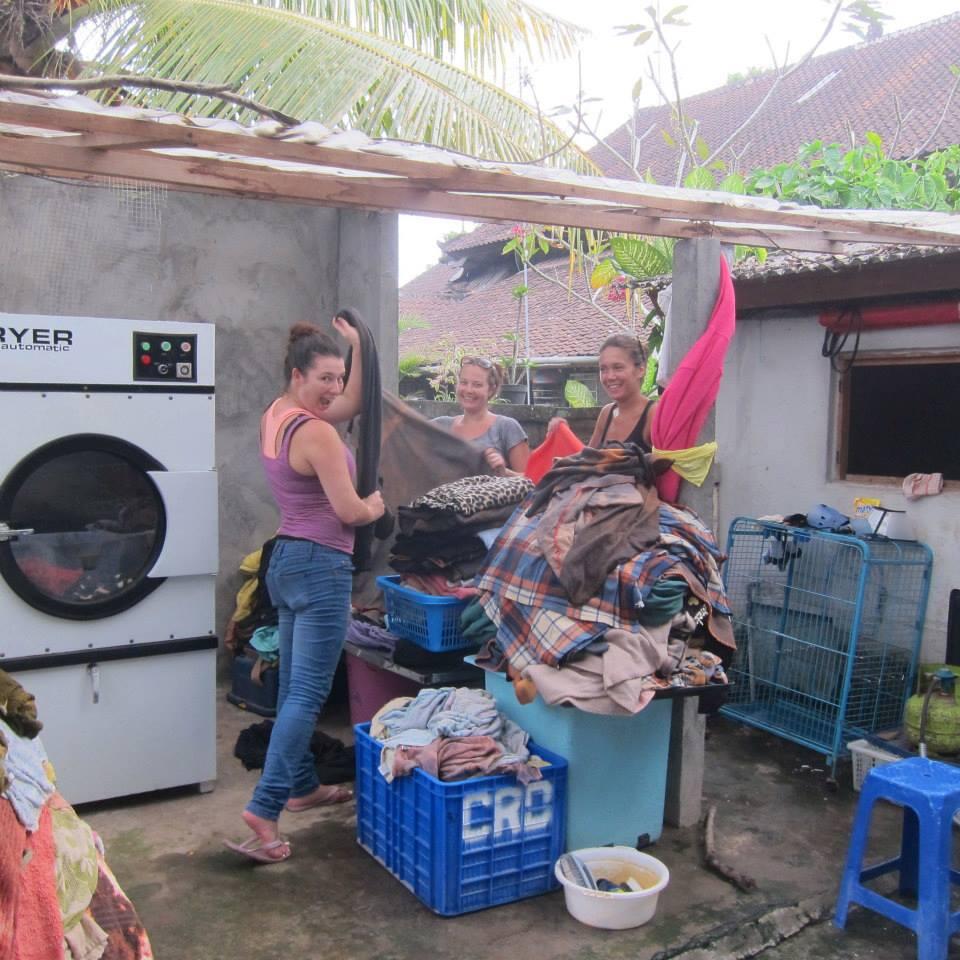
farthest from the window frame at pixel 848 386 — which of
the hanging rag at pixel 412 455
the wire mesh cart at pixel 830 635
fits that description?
the hanging rag at pixel 412 455

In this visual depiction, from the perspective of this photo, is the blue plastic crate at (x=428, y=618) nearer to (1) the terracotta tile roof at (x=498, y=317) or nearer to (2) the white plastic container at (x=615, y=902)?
(2) the white plastic container at (x=615, y=902)

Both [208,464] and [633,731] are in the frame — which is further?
[208,464]

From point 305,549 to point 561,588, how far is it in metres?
0.97

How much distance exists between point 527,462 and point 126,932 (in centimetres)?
338

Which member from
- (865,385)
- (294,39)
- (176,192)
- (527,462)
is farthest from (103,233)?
(865,385)

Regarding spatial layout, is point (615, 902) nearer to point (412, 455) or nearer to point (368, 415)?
point (368, 415)

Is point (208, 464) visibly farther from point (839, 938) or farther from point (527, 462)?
point (839, 938)

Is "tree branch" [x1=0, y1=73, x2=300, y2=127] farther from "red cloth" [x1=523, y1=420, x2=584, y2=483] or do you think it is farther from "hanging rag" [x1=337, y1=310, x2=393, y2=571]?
"red cloth" [x1=523, y1=420, x2=584, y2=483]

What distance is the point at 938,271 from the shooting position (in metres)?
4.96

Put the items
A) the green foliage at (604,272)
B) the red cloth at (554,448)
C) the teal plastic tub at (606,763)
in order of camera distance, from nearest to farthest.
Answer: the teal plastic tub at (606,763)
the red cloth at (554,448)
the green foliage at (604,272)

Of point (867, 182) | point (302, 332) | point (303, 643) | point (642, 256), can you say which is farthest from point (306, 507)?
point (867, 182)

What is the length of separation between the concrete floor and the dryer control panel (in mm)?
1806

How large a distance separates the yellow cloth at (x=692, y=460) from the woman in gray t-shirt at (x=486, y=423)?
4.45 feet

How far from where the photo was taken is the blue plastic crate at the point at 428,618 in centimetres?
434
